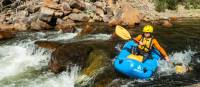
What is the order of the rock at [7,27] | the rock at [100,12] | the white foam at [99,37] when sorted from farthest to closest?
the rock at [100,12]
the rock at [7,27]
the white foam at [99,37]

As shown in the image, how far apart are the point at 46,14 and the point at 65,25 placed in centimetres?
125

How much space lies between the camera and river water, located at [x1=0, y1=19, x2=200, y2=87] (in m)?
11.0

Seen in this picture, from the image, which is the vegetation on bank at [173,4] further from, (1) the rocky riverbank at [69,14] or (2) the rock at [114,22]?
(2) the rock at [114,22]

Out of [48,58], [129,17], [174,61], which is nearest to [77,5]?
[129,17]

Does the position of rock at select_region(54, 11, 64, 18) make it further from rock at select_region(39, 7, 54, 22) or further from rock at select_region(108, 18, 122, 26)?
rock at select_region(108, 18, 122, 26)

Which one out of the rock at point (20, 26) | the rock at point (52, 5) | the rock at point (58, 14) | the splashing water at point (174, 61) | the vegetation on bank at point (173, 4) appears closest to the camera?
the splashing water at point (174, 61)

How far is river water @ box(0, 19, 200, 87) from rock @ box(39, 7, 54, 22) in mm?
1811

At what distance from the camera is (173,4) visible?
2720 cm

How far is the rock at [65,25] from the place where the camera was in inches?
767

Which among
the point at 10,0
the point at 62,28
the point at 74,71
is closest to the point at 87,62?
the point at 74,71

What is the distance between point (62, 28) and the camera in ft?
65.8

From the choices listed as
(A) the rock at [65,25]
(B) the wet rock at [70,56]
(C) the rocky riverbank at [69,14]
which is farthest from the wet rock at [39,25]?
(B) the wet rock at [70,56]

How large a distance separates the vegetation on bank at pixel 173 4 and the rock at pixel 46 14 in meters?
8.11

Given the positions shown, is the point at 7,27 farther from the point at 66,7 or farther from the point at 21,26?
the point at 66,7
